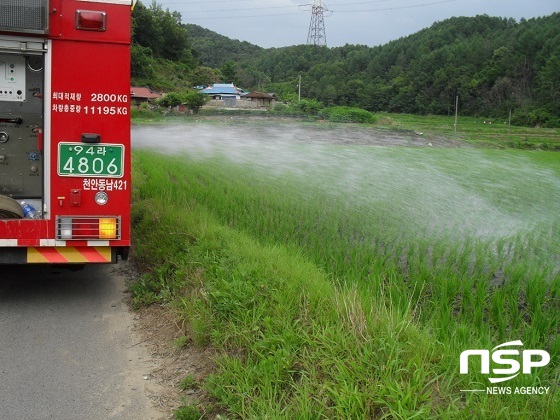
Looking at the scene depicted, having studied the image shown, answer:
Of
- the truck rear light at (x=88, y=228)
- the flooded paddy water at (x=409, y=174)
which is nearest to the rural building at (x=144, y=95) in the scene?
the flooded paddy water at (x=409, y=174)

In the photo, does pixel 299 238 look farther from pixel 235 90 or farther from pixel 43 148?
pixel 235 90

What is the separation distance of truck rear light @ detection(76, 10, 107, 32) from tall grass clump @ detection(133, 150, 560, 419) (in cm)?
260

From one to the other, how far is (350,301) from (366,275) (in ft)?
5.02

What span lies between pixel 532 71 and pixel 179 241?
6.88 m

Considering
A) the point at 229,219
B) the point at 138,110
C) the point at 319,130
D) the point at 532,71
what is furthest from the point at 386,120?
the point at 138,110

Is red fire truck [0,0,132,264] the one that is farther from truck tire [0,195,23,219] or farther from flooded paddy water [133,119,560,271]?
flooded paddy water [133,119,560,271]

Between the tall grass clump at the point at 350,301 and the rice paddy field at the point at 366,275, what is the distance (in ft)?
0.06

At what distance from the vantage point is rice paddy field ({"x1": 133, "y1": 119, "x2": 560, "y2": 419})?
148 inches

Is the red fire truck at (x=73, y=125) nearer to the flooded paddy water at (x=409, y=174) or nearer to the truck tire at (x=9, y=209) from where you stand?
the truck tire at (x=9, y=209)

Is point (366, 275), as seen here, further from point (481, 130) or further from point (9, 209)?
point (481, 130)

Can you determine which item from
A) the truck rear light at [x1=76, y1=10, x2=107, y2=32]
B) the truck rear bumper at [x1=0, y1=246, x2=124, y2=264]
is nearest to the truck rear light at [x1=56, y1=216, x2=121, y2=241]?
the truck rear bumper at [x1=0, y1=246, x2=124, y2=264]

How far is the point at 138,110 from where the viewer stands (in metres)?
22.8

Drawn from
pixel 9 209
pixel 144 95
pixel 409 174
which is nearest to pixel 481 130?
pixel 409 174

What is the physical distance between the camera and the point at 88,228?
6.83 m
